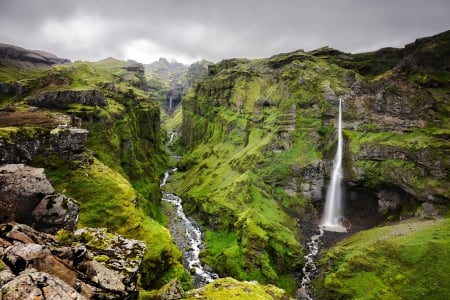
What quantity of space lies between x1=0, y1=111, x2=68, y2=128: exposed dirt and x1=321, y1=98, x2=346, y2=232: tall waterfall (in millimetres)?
93751

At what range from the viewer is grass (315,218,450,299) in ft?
247

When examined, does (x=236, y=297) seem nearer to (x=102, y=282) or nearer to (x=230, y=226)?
(x=102, y=282)

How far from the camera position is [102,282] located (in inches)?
915

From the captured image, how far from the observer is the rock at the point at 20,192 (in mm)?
29000

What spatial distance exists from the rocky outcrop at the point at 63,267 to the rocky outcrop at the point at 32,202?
128 inches

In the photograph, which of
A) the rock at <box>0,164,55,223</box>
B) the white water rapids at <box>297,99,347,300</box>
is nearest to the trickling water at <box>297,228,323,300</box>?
the white water rapids at <box>297,99,347,300</box>

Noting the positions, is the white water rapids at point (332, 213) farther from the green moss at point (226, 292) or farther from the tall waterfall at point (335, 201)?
the green moss at point (226, 292)

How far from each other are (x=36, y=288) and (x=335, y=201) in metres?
121

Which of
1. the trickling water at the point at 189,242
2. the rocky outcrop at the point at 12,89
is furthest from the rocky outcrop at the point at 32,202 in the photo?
the rocky outcrop at the point at 12,89

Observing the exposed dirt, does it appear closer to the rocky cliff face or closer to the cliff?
the cliff

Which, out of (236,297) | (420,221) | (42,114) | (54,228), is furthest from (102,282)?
(420,221)

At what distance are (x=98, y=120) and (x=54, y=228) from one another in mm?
80920

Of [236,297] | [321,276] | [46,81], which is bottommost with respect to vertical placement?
[321,276]

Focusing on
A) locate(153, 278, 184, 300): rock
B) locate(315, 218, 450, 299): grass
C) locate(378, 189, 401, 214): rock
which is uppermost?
locate(153, 278, 184, 300): rock
